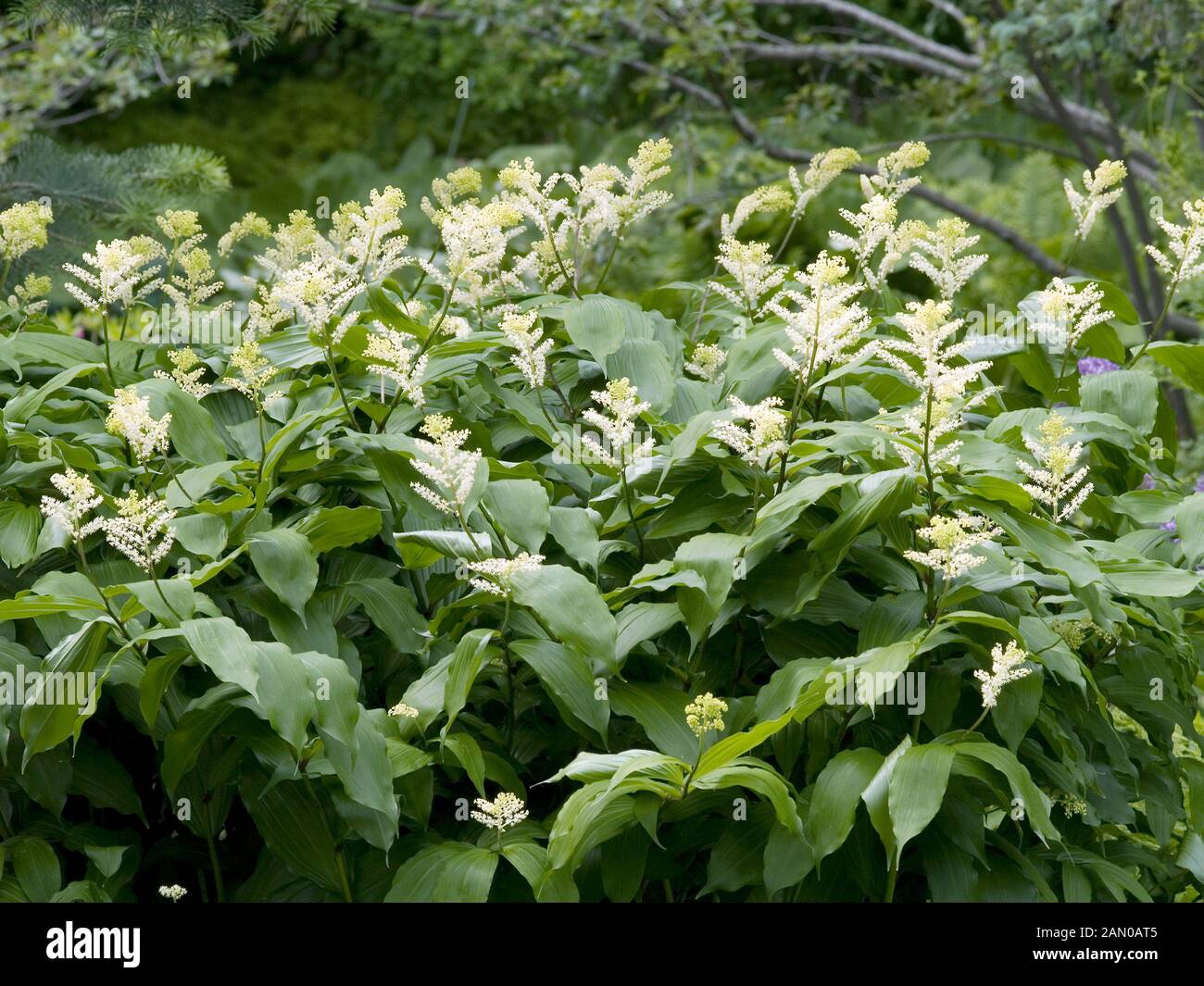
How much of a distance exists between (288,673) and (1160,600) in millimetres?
1336

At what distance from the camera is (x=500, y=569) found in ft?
6.12

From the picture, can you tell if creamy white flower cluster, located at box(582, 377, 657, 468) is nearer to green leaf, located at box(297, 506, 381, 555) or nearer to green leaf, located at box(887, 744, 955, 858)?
green leaf, located at box(297, 506, 381, 555)

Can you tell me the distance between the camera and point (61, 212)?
12.7ft

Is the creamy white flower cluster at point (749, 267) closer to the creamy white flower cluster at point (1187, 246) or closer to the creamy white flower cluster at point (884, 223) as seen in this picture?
the creamy white flower cluster at point (884, 223)

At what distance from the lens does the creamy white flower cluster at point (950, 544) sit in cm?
186

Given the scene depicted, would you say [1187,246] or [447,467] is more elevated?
[1187,246]

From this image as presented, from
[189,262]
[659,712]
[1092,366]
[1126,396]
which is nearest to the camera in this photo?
[659,712]

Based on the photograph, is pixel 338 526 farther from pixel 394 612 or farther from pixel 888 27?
pixel 888 27

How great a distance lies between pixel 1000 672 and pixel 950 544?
190mm

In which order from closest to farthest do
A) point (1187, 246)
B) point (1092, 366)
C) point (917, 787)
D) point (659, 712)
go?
point (917, 787) < point (659, 712) < point (1187, 246) < point (1092, 366)

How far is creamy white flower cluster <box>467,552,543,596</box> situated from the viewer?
6.14 ft

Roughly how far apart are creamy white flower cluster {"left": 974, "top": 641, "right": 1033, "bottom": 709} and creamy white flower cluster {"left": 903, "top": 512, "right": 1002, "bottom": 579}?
0.12 m

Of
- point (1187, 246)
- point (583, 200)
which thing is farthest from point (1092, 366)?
point (583, 200)
